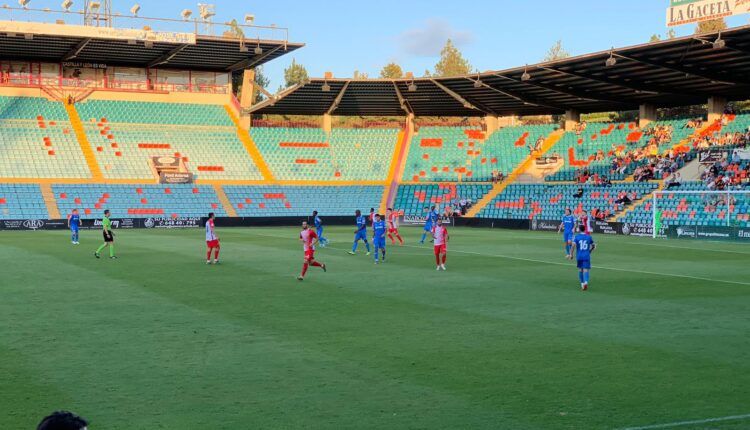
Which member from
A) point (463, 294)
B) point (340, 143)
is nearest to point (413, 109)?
point (340, 143)

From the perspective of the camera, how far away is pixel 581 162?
59.6 metres

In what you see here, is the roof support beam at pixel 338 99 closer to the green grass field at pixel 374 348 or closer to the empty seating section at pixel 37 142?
the empty seating section at pixel 37 142

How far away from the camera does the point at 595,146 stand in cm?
6056

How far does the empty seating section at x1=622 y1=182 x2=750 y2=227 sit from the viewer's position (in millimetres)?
42591

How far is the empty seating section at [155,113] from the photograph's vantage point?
62.4 metres

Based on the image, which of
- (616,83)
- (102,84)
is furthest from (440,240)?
(102,84)

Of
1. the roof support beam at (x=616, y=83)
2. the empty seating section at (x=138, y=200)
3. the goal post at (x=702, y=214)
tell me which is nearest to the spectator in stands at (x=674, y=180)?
the goal post at (x=702, y=214)

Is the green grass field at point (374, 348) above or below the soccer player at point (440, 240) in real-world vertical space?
below

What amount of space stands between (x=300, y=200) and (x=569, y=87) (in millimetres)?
21453

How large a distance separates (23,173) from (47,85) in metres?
9.72

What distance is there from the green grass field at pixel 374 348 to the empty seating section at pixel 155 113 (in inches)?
1573

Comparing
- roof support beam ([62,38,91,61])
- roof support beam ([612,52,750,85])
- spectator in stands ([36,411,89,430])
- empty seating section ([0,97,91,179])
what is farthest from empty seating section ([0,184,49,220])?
spectator in stands ([36,411,89,430])

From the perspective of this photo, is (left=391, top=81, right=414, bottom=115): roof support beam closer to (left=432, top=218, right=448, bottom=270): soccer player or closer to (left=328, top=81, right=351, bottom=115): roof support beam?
(left=328, top=81, right=351, bottom=115): roof support beam

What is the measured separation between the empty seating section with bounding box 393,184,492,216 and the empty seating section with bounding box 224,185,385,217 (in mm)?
1975
